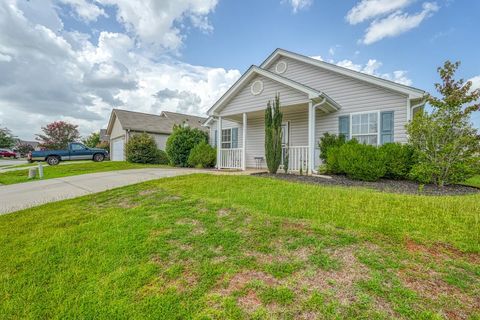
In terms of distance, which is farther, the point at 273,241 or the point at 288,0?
the point at 288,0

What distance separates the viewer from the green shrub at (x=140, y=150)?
19.2 metres

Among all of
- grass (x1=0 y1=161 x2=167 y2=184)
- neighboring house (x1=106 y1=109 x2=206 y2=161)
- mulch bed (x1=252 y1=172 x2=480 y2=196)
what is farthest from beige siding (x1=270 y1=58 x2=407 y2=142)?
neighboring house (x1=106 y1=109 x2=206 y2=161)

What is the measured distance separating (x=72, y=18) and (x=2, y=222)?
473 inches

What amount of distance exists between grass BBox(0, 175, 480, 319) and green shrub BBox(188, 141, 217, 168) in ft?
28.0

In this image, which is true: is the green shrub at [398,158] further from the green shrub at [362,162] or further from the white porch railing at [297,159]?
the white porch railing at [297,159]

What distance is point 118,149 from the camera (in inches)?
953

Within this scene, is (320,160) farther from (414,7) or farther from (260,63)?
(414,7)

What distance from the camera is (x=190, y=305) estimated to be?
2117 millimetres

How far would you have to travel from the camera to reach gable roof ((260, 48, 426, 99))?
348 inches

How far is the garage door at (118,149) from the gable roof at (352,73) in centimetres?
1718

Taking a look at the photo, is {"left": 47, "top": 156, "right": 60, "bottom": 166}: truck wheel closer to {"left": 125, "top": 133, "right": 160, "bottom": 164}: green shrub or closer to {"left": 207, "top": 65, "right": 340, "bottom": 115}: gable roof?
{"left": 125, "top": 133, "right": 160, "bottom": 164}: green shrub


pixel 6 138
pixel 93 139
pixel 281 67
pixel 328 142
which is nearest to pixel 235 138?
pixel 281 67

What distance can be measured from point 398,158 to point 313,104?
3.64m

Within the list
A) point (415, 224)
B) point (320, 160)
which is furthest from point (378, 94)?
point (415, 224)
